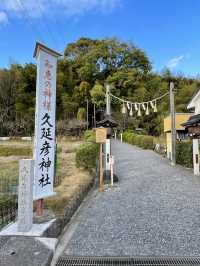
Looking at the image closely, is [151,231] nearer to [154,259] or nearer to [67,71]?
[154,259]

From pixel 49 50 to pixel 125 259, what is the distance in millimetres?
3260

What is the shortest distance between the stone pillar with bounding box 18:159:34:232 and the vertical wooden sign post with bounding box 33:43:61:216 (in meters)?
0.28

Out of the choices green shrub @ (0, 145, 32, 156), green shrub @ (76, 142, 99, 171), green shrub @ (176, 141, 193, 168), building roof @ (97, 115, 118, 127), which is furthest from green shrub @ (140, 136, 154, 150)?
green shrub @ (76, 142, 99, 171)

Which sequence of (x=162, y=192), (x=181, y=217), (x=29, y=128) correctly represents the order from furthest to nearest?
(x=29, y=128)
(x=162, y=192)
(x=181, y=217)

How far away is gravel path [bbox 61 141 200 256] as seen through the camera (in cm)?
343

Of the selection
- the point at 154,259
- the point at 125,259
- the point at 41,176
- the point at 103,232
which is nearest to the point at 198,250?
the point at 154,259

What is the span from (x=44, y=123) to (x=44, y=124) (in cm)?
2

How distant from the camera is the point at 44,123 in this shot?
4156mm

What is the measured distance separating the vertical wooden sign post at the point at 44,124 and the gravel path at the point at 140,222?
34.4 inches

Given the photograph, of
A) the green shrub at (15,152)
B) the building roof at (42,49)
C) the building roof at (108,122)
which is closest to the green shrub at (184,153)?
the building roof at (108,122)

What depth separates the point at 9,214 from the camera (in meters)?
4.29

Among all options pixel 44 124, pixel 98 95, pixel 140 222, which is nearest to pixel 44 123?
pixel 44 124

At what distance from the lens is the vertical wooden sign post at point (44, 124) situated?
401cm

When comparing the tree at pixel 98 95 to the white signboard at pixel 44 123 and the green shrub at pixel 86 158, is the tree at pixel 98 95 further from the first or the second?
the white signboard at pixel 44 123
